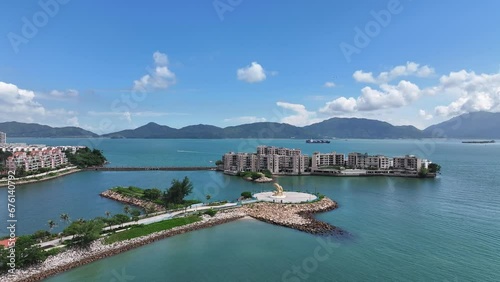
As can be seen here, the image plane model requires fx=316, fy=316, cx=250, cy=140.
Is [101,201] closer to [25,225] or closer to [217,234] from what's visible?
[25,225]

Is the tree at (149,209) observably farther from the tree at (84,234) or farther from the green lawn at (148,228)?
the tree at (84,234)

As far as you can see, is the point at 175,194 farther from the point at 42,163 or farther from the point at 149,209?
the point at 42,163

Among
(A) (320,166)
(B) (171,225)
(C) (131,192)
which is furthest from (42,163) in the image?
(A) (320,166)

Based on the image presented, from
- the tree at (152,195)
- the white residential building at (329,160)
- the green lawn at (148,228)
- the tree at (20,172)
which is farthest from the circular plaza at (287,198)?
the tree at (20,172)

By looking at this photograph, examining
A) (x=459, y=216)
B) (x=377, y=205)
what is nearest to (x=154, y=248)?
(x=377, y=205)

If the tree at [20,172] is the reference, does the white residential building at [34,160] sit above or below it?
above

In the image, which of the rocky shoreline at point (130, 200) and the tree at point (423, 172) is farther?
the tree at point (423, 172)

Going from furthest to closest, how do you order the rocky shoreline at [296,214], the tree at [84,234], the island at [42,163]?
the island at [42,163] < the rocky shoreline at [296,214] < the tree at [84,234]
